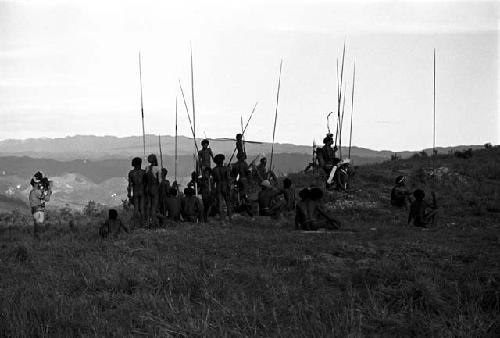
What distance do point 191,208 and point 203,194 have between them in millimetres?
1522

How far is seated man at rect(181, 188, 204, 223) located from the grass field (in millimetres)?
2362

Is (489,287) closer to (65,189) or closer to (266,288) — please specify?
(266,288)

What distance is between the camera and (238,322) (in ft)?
26.0

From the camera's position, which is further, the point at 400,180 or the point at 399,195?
the point at 399,195

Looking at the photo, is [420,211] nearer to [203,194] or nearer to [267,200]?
[267,200]

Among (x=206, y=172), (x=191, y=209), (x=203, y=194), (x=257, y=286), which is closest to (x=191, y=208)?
(x=191, y=209)

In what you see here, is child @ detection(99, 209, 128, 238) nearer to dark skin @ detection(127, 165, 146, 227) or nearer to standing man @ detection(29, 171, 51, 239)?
dark skin @ detection(127, 165, 146, 227)

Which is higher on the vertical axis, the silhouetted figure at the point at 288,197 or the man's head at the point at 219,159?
the man's head at the point at 219,159

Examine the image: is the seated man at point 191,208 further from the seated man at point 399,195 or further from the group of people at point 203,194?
the seated man at point 399,195

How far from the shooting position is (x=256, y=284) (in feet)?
32.2

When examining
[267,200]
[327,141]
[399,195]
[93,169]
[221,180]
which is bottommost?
[93,169]

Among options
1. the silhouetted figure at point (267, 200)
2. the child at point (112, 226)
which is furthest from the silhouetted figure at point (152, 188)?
the silhouetted figure at point (267, 200)

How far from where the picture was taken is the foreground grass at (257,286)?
7742mm

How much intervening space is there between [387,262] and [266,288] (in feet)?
7.99
